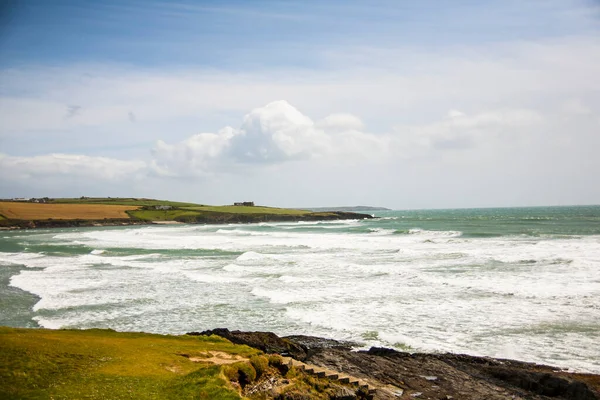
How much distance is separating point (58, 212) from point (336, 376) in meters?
132

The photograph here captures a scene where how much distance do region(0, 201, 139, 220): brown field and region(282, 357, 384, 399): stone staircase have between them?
407ft

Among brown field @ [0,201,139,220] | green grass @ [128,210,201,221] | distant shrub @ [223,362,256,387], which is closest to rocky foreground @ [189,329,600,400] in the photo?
distant shrub @ [223,362,256,387]

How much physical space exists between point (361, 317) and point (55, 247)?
50.4 meters

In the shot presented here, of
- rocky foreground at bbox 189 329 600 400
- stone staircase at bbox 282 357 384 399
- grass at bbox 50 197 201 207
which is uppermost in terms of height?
grass at bbox 50 197 201 207

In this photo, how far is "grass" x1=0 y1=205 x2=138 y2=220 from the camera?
120312mm

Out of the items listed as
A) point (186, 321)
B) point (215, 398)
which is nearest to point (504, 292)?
point (186, 321)

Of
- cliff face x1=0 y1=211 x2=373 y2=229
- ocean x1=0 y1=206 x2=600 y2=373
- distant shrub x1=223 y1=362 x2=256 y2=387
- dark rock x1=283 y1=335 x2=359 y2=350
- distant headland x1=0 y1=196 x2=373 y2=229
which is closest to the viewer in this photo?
distant shrub x1=223 y1=362 x2=256 y2=387

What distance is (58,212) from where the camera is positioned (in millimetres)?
127312

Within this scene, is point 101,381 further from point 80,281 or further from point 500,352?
point 80,281

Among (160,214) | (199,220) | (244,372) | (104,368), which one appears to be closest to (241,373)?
(244,372)

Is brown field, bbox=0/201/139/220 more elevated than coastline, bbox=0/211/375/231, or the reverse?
brown field, bbox=0/201/139/220

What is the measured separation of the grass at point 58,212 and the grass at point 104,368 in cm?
12026

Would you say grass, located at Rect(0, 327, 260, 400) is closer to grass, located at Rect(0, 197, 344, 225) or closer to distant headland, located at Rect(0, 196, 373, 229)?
distant headland, located at Rect(0, 196, 373, 229)

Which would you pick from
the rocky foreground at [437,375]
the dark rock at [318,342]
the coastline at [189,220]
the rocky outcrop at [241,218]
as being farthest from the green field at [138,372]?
the rocky outcrop at [241,218]
